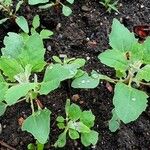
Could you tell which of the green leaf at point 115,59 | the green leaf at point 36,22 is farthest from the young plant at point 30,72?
the green leaf at point 36,22

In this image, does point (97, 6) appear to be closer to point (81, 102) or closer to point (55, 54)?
point (55, 54)

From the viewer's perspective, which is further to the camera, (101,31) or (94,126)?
(101,31)

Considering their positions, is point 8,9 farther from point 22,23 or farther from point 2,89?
point 2,89

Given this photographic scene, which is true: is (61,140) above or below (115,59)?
below

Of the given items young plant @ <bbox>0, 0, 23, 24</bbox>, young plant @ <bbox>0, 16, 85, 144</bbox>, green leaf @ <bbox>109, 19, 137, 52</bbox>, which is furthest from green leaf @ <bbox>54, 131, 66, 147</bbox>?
young plant @ <bbox>0, 0, 23, 24</bbox>

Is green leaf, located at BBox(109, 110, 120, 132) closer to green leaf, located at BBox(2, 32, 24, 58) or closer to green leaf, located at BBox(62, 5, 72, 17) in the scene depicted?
green leaf, located at BBox(2, 32, 24, 58)

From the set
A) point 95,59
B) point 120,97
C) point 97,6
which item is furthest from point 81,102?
point 97,6

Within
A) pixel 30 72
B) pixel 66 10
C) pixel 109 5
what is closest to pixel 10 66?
pixel 30 72
